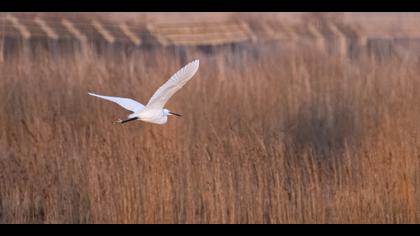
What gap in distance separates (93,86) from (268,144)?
1473 mm

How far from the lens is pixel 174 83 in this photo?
5016 millimetres

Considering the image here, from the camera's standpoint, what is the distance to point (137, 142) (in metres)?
5.98

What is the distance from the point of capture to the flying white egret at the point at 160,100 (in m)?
4.96

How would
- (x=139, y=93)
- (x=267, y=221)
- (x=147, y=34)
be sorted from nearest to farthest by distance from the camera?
(x=267, y=221), (x=139, y=93), (x=147, y=34)

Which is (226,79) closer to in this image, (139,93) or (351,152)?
(139,93)

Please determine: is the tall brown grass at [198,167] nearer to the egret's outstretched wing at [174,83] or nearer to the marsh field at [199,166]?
the marsh field at [199,166]

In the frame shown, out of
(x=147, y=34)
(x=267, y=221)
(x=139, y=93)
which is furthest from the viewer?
(x=147, y=34)

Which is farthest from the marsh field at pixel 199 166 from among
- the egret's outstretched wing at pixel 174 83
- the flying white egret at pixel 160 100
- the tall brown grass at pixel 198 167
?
the egret's outstretched wing at pixel 174 83

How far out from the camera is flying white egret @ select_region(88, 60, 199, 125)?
496cm

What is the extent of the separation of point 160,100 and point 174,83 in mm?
230

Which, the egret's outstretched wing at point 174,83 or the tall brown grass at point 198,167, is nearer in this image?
the egret's outstretched wing at point 174,83

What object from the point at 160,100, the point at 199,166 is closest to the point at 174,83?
the point at 160,100

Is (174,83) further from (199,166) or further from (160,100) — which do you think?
(199,166)

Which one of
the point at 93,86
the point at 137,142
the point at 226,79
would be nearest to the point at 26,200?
the point at 137,142
